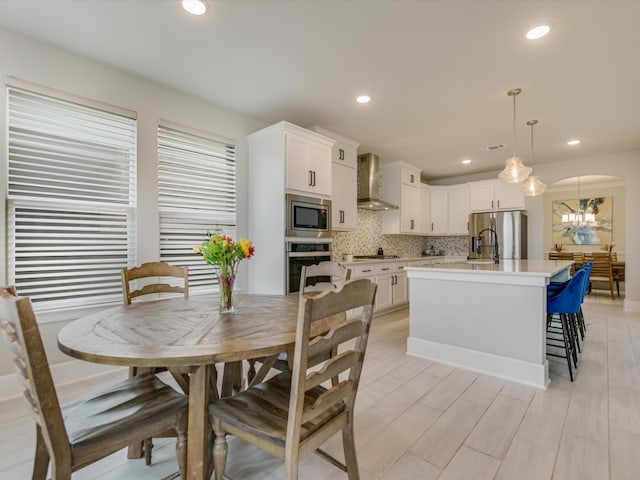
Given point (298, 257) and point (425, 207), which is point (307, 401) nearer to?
point (298, 257)

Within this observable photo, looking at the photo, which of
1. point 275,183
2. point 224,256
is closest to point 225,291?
point 224,256

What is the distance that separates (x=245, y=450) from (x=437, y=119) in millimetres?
3874

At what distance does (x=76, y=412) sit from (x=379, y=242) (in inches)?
209

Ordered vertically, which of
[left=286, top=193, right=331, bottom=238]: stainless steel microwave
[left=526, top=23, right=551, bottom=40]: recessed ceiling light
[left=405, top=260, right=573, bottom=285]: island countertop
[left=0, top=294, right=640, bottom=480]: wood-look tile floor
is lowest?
[left=0, top=294, right=640, bottom=480]: wood-look tile floor

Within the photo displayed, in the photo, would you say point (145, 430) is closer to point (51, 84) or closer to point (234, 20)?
point (234, 20)

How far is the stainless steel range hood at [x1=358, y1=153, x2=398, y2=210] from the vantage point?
5098mm

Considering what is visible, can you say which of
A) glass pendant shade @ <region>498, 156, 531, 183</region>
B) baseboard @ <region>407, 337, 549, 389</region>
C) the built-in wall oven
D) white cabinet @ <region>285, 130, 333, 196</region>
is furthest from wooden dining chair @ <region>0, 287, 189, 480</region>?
glass pendant shade @ <region>498, 156, 531, 183</region>

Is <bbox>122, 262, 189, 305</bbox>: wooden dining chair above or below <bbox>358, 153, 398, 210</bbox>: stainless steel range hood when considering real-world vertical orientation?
below

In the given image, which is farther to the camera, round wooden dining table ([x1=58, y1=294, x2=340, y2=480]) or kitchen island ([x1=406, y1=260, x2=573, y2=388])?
kitchen island ([x1=406, y1=260, x2=573, y2=388])

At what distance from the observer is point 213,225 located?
3.50 metres

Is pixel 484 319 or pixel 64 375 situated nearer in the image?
pixel 64 375

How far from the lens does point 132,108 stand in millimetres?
2861

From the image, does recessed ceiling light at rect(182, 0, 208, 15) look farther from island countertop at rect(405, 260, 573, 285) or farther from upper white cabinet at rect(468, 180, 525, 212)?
upper white cabinet at rect(468, 180, 525, 212)

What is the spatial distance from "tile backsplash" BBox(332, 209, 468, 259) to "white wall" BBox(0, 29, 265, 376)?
80.0 inches
